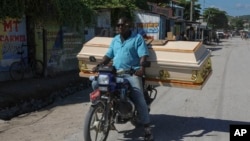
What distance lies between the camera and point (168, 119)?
759 centimetres

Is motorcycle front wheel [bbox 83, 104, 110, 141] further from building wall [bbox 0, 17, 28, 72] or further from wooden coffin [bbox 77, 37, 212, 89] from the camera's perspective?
building wall [bbox 0, 17, 28, 72]

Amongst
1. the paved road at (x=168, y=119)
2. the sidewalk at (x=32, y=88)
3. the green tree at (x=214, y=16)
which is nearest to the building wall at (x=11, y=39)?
the sidewalk at (x=32, y=88)

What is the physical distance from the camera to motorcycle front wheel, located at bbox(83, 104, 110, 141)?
5.33 m

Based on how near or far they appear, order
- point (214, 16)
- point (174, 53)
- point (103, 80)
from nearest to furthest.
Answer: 1. point (103, 80)
2. point (174, 53)
3. point (214, 16)

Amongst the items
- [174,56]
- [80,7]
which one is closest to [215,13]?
[80,7]

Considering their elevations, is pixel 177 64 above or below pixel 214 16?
below

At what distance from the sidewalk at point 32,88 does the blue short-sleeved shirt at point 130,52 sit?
3.88 meters

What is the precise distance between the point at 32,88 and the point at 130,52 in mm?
5537

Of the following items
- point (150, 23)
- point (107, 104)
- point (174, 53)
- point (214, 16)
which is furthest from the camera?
point (214, 16)

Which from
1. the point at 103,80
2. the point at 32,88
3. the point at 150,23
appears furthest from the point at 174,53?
the point at 150,23

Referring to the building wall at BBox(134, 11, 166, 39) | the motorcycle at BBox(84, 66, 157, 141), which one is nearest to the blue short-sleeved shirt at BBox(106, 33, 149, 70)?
the motorcycle at BBox(84, 66, 157, 141)

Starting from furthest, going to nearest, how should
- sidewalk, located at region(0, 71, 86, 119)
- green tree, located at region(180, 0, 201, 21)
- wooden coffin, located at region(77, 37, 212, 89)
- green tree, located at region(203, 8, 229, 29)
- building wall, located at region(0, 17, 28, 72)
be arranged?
green tree, located at region(203, 8, 229, 29), green tree, located at region(180, 0, 201, 21), building wall, located at region(0, 17, 28, 72), sidewalk, located at region(0, 71, 86, 119), wooden coffin, located at region(77, 37, 212, 89)

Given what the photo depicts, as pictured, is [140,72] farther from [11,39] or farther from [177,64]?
[11,39]

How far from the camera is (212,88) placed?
1180cm
